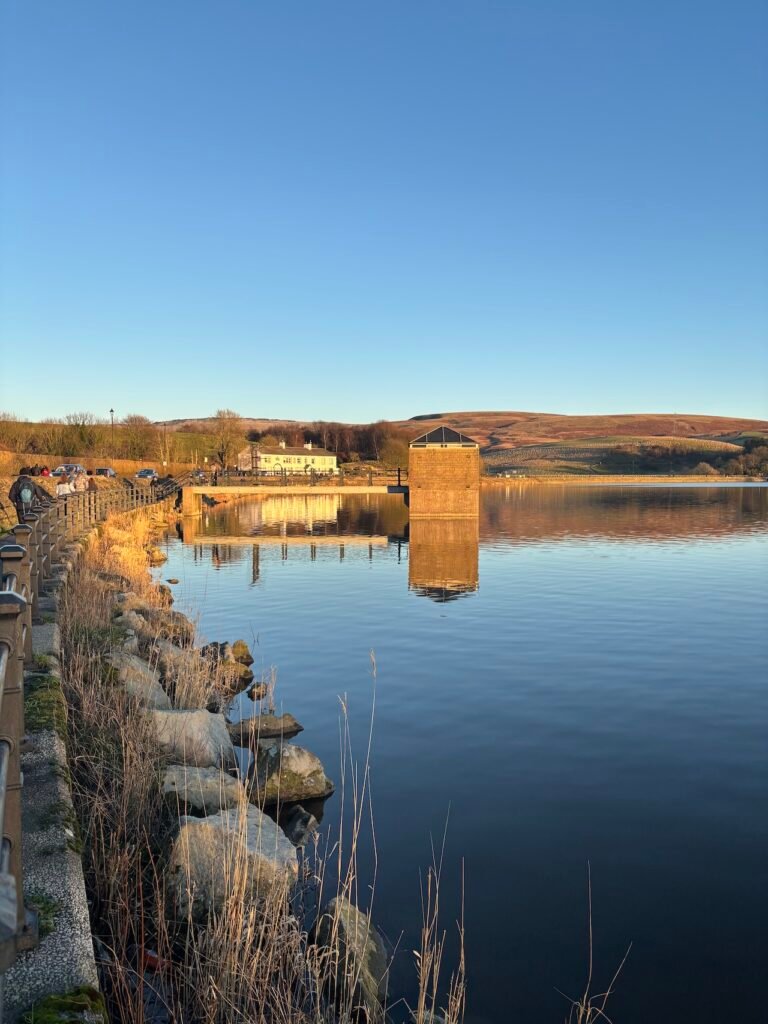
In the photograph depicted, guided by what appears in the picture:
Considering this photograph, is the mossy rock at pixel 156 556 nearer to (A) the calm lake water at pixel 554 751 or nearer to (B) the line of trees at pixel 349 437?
(A) the calm lake water at pixel 554 751

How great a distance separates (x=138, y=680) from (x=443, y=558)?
68.2 ft

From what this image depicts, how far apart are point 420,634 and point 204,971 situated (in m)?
12.6

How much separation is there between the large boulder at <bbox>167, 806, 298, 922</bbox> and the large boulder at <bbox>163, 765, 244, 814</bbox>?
0.72 metres

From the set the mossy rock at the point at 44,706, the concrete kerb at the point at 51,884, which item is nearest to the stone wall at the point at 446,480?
the mossy rock at the point at 44,706

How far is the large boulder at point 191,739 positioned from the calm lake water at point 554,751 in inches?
49.6

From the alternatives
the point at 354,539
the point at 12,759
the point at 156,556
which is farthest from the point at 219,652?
the point at 354,539

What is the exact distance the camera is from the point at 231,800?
691 centimetres

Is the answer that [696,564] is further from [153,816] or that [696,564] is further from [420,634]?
[153,816]

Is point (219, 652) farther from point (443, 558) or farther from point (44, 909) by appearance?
point (443, 558)

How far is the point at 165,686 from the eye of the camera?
35.7 ft

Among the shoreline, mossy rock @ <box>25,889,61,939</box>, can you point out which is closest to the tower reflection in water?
mossy rock @ <box>25,889,61,939</box>

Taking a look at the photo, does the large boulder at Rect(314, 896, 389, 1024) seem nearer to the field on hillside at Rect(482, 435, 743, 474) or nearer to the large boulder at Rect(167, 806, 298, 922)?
the large boulder at Rect(167, 806, 298, 922)

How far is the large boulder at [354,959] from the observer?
4850mm

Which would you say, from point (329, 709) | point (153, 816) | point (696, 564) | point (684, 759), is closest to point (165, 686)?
point (329, 709)
